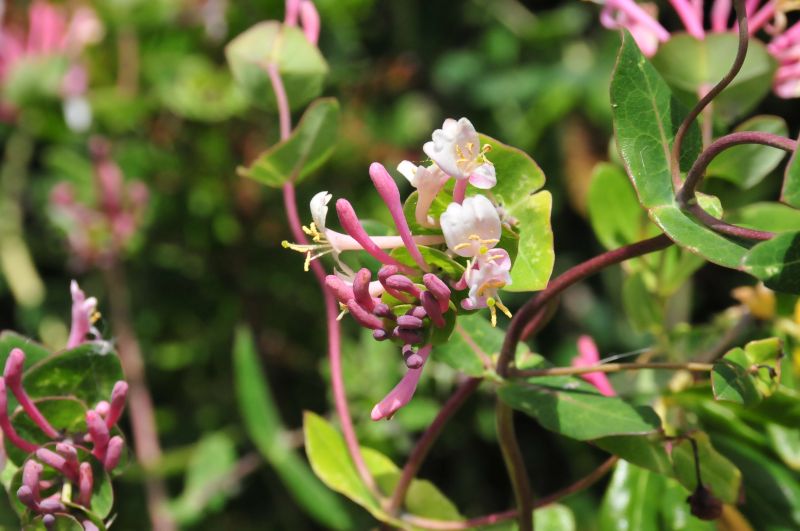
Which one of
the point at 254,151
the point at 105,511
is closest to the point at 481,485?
the point at 254,151

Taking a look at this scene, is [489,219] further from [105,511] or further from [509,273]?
[105,511]

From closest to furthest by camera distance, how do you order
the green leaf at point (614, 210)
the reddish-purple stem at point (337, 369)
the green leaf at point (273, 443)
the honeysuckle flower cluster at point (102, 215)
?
1. the reddish-purple stem at point (337, 369)
2. the green leaf at point (614, 210)
3. the green leaf at point (273, 443)
4. the honeysuckle flower cluster at point (102, 215)

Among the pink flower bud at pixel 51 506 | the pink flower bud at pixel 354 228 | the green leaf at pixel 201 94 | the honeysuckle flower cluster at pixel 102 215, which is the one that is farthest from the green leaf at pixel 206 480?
the pink flower bud at pixel 354 228

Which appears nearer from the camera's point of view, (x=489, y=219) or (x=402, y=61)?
(x=489, y=219)

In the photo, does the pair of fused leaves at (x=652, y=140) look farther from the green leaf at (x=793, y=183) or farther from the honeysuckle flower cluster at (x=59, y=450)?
the honeysuckle flower cluster at (x=59, y=450)

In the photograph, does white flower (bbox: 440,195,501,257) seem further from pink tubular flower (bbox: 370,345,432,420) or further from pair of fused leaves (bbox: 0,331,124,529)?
pair of fused leaves (bbox: 0,331,124,529)

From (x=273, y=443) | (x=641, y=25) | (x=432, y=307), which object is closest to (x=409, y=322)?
(x=432, y=307)
